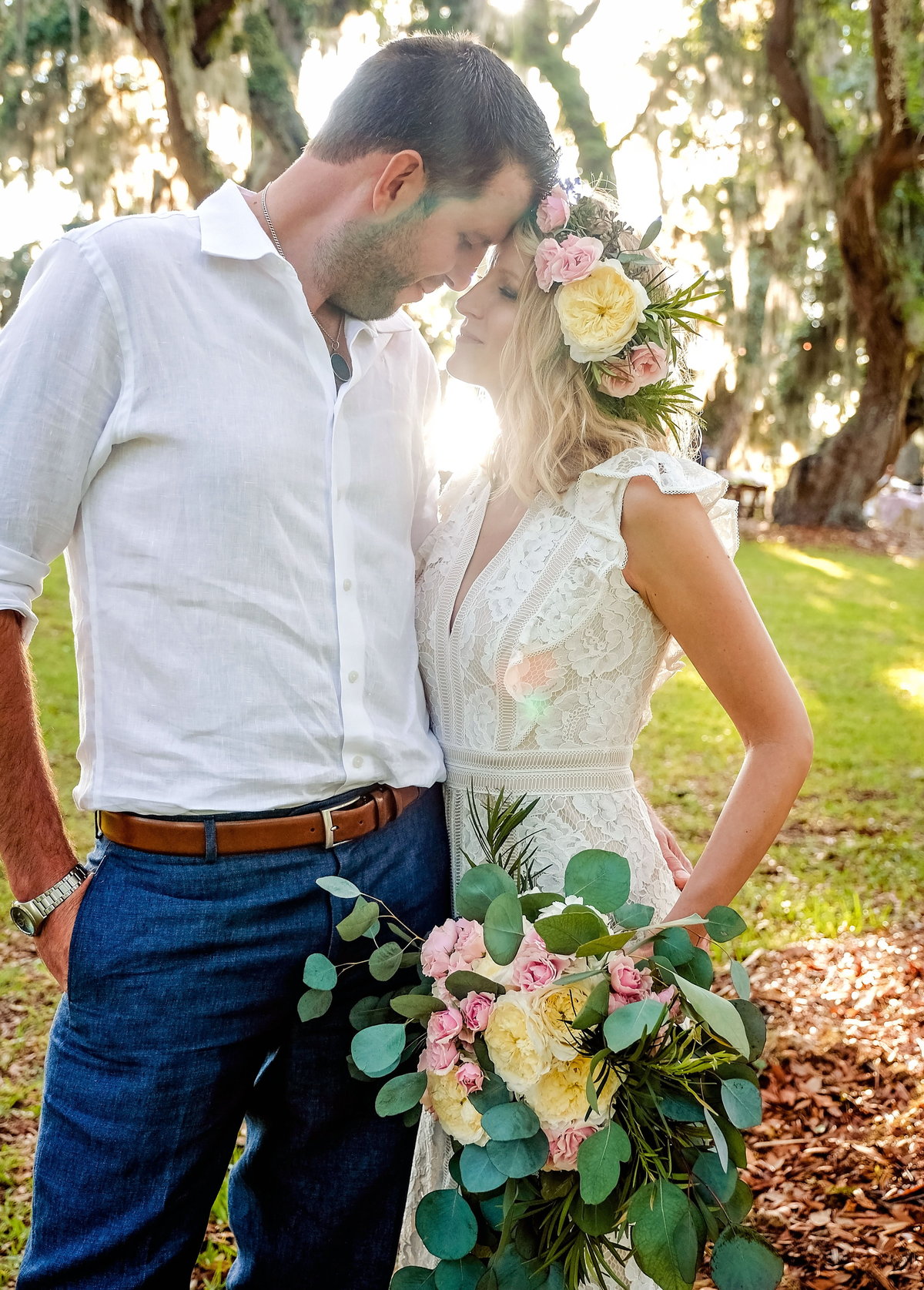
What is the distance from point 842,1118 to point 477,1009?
205 cm

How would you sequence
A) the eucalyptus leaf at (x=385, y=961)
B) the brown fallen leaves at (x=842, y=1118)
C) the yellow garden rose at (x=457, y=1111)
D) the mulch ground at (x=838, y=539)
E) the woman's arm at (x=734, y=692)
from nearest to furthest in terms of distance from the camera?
the yellow garden rose at (x=457, y=1111) → the eucalyptus leaf at (x=385, y=961) → the woman's arm at (x=734, y=692) → the brown fallen leaves at (x=842, y=1118) → the mulch ground at (x=838, y=539)

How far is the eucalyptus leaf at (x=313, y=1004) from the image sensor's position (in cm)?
168

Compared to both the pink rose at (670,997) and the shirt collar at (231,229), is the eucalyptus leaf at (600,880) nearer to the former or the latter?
the pink rose at (670,997)

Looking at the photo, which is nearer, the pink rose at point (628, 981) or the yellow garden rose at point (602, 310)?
the pink rose at point (628, 981)

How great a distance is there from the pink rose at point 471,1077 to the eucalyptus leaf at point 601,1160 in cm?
17

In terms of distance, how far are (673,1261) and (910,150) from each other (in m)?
13.3

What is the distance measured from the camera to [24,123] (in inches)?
415

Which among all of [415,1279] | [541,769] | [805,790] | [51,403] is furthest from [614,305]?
[805,790]

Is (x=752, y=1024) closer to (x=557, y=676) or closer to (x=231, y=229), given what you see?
(x=557, y=676)

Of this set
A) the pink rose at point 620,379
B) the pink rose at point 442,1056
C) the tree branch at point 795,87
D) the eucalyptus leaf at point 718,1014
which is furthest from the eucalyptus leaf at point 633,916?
the tree branch at point 795,87

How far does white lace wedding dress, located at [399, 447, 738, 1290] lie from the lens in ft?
6.48

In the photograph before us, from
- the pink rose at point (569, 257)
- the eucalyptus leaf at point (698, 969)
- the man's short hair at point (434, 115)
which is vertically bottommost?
the eucalyptus leaf at point (698, 969)

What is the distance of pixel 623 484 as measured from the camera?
1.95 m

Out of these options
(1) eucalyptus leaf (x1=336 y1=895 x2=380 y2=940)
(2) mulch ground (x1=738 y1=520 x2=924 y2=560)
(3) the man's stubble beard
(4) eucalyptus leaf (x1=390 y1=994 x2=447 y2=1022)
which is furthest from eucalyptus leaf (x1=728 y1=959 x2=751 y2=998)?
(2) mulch ground (x1=738 y1=520 x2=924 y2=560)
